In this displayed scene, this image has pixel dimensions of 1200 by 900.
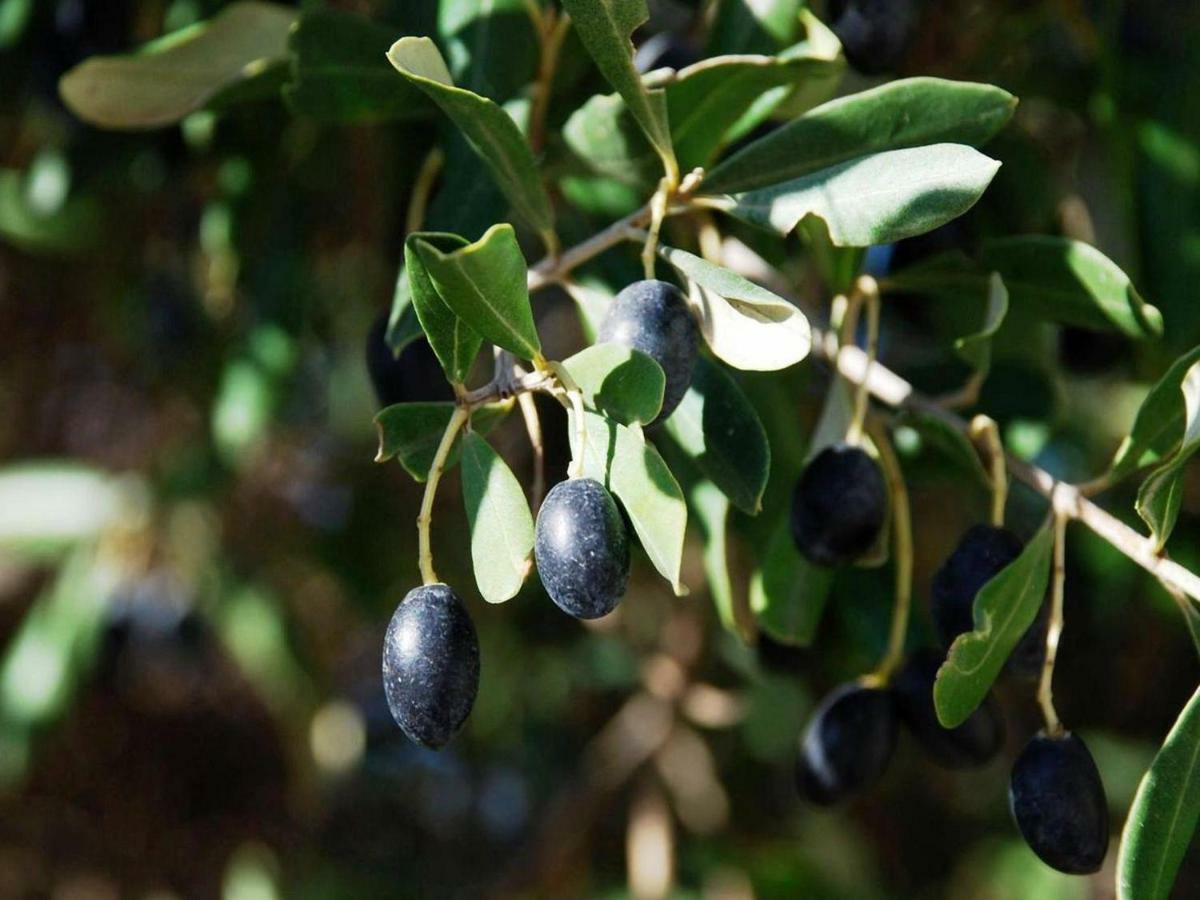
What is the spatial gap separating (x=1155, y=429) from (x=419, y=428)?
0.45 metres

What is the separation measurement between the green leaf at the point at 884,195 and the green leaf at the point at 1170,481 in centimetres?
18

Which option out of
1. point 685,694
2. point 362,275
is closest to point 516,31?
point 362,275

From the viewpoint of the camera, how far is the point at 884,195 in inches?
28.0

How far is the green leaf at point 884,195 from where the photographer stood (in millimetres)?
679

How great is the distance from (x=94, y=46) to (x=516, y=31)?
52 cm

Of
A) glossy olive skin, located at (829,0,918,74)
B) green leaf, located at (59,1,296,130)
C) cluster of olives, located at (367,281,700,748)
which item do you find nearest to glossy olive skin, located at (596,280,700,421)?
cluster of olives, located at (367,281,700,748)

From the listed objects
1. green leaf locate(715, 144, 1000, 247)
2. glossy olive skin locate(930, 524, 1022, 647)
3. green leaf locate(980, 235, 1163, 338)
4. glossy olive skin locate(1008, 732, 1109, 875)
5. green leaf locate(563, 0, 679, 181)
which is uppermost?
green leaf locate(563, 0, 679, 181)

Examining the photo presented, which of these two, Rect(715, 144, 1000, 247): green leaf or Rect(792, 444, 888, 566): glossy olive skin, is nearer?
Rect(715, 144, 1000, 247): green leaf

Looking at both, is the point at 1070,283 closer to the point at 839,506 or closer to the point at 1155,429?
the point at 1155,429

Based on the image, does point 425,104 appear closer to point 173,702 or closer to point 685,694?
point 685,694

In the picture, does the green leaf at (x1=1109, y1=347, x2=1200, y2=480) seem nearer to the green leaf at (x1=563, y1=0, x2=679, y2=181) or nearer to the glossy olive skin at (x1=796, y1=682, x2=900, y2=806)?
the glossy olive skin at (x1=796, y1=682, x2=900, y2=806)

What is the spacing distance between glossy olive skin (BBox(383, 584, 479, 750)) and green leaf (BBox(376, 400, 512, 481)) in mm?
89

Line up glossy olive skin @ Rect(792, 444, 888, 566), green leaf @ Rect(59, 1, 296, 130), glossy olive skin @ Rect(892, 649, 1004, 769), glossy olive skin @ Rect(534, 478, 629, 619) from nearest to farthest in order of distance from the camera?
glossy olive skin @ Rect(534, 478, 629, 619) < glossy olive skin @ Rect(792, 444, 888, 566) < glossy olive skin @ Rect(892, 649, 1004, 769) < green leaf @ Rect(59, 1, 296, 130)

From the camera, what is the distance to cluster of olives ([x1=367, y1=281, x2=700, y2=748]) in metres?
0.64
